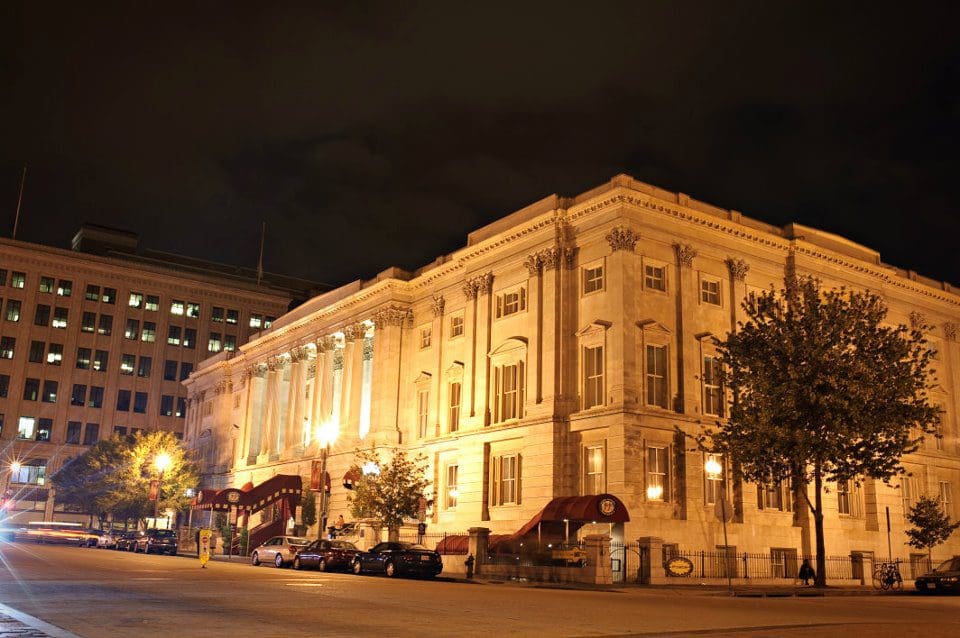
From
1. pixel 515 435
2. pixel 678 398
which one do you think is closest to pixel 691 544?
pixel 678 398

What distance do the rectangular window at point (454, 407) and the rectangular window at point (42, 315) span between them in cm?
7030

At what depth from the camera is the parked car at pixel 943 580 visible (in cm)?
3312

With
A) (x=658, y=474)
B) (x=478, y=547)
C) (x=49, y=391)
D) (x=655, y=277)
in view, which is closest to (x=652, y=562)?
(x=658, y=474)

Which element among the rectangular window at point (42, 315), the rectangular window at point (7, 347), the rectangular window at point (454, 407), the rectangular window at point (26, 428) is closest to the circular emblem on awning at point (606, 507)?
the rectangular window at point (454, 407)

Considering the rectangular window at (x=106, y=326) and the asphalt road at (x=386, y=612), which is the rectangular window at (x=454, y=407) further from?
the rectangular window at (x=106, y=326)

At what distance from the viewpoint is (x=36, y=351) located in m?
103

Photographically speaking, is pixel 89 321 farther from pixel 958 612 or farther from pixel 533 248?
pixel 958 612

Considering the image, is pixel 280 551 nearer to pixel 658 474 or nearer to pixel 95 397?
pixel 658 474

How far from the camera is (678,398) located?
140 ft

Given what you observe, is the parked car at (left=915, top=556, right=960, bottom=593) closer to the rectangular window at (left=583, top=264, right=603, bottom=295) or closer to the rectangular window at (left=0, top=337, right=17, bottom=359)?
the rectangular window at (left=583, top=264, right=603, bottom=295)

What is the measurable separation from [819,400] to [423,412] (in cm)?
2674

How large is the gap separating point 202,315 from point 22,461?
86.8 feet

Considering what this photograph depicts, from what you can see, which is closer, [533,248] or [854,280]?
[533,248]

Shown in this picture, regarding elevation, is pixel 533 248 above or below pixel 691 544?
above
